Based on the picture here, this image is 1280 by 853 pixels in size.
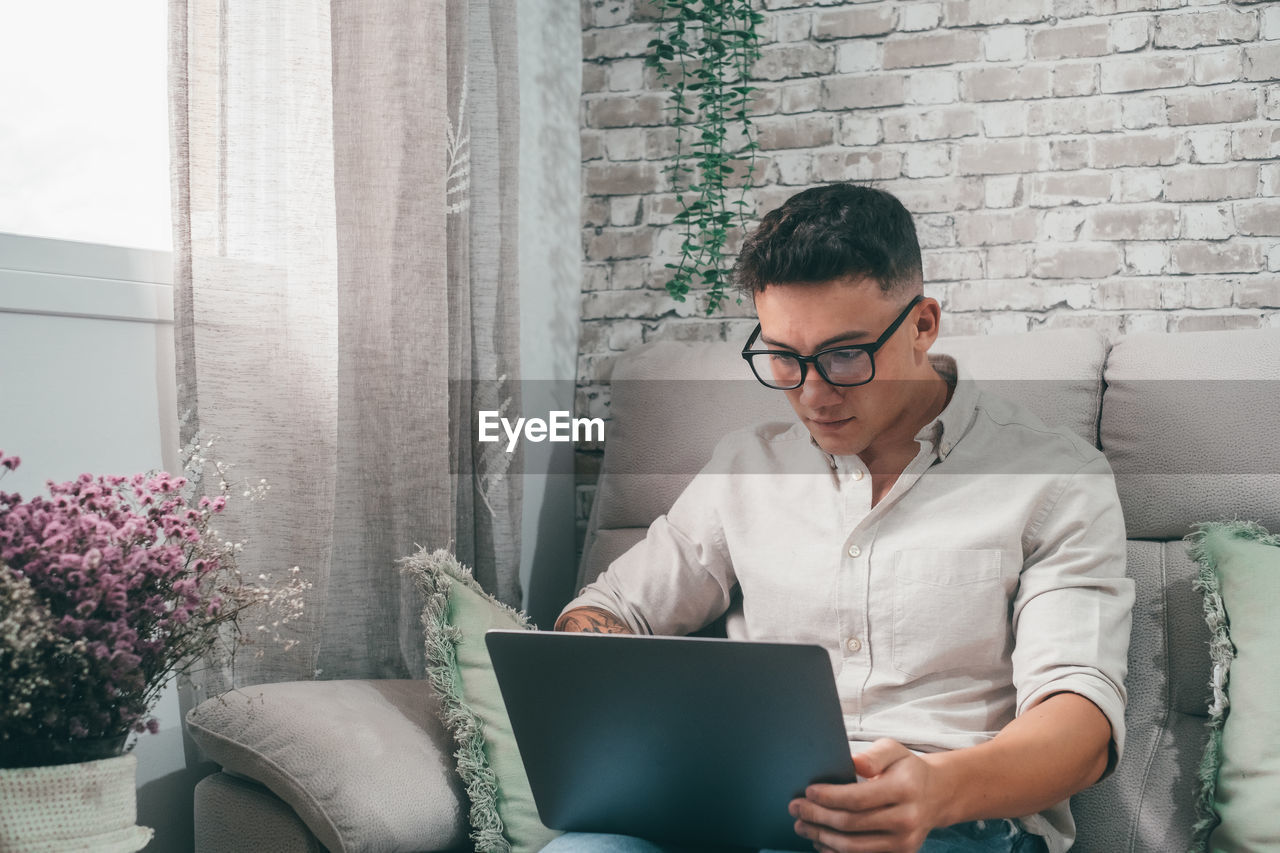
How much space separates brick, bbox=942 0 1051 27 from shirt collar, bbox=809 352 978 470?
909 mm

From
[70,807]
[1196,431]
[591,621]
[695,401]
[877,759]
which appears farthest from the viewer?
[695,401]

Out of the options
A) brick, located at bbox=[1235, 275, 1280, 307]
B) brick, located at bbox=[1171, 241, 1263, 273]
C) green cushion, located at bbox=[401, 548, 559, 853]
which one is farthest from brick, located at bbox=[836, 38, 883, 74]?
green cushion, located at bbox=[401, 548, 559, 853]

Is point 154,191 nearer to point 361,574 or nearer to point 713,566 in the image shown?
point 361,574

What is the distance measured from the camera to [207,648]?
995 millimetres

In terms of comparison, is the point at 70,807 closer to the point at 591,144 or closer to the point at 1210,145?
the point at 591,144

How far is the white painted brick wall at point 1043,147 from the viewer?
6.23 ft

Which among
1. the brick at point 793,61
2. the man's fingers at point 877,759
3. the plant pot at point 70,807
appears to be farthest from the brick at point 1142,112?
the plant pot at point 70,807

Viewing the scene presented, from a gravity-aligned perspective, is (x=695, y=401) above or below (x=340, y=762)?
above

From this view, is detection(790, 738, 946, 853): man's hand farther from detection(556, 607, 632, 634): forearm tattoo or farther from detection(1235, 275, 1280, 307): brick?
detection(1235, 275, 1280, 307): brick

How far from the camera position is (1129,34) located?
194 cm


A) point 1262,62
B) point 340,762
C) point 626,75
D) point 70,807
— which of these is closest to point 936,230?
point 1262,62

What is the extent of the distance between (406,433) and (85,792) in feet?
2.49

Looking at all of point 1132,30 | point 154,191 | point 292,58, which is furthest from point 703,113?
point 154,191

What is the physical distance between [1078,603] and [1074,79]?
118cm
